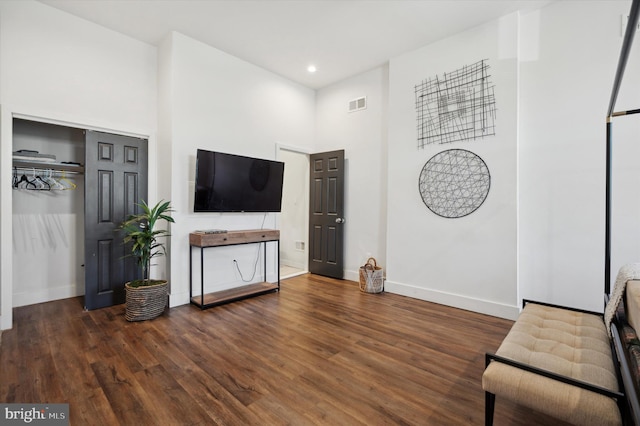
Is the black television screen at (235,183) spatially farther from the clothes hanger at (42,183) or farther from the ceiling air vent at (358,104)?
the clothes hanger at (42,183)

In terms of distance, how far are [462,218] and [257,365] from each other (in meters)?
2.79

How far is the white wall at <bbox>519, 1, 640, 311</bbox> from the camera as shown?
2.80 metres

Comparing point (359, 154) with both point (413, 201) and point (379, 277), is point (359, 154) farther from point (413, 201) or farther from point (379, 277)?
point (379, 277)

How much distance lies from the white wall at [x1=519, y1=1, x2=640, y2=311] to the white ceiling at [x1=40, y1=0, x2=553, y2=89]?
432mm

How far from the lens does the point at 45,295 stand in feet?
11.9

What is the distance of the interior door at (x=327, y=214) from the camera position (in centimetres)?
497

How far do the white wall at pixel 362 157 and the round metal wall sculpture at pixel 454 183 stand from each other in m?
0.81

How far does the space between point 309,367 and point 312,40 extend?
12.2 feet

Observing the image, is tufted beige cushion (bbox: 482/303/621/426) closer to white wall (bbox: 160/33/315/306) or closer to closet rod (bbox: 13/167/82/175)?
white wall (bbox: 160/33/315/306)

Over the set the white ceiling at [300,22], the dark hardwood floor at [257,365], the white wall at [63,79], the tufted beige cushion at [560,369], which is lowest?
the dark hardwood floor at [257,365]

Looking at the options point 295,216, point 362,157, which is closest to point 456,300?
point 362,157

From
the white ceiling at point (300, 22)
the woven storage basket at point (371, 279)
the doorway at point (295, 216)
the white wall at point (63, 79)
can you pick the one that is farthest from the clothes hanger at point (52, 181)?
the woven storage basket at point (371, 279)

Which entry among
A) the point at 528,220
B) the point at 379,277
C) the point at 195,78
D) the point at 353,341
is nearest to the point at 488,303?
the point at 528,220

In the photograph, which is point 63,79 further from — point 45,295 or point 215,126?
point 45,295
